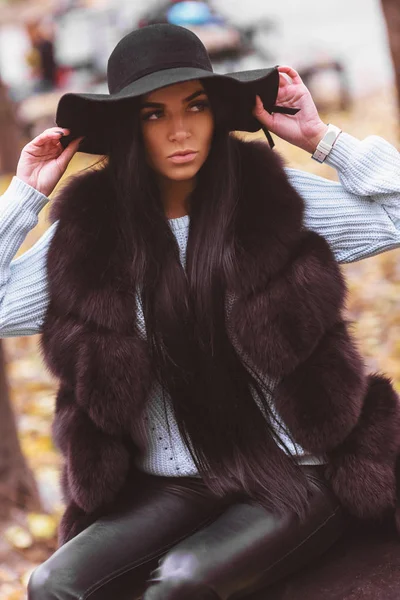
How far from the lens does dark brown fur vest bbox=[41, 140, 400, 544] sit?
2.28 m

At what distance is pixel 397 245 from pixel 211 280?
601mm

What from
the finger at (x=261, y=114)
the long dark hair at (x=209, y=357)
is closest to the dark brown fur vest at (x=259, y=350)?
the long dark hair at (x=209, y=357)

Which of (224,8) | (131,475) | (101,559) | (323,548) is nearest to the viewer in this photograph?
(101,559)

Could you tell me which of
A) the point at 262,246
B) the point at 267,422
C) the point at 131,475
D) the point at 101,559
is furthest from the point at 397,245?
the point at 101,559

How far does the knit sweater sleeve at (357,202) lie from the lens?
2432mm

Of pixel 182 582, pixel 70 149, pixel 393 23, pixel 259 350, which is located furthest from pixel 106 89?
pixel 182 582

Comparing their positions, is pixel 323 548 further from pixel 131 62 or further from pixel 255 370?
pixel 131 62

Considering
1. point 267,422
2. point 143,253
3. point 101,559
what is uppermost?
point 143,253

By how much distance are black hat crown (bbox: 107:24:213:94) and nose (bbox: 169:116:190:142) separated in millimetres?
149

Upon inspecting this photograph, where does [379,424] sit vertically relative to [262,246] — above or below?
below

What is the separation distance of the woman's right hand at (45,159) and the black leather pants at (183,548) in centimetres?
97

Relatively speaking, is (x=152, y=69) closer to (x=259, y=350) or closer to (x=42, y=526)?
(x=259, y=350)

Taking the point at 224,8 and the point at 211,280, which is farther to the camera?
the point at 224,8

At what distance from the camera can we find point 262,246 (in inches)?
91.6
